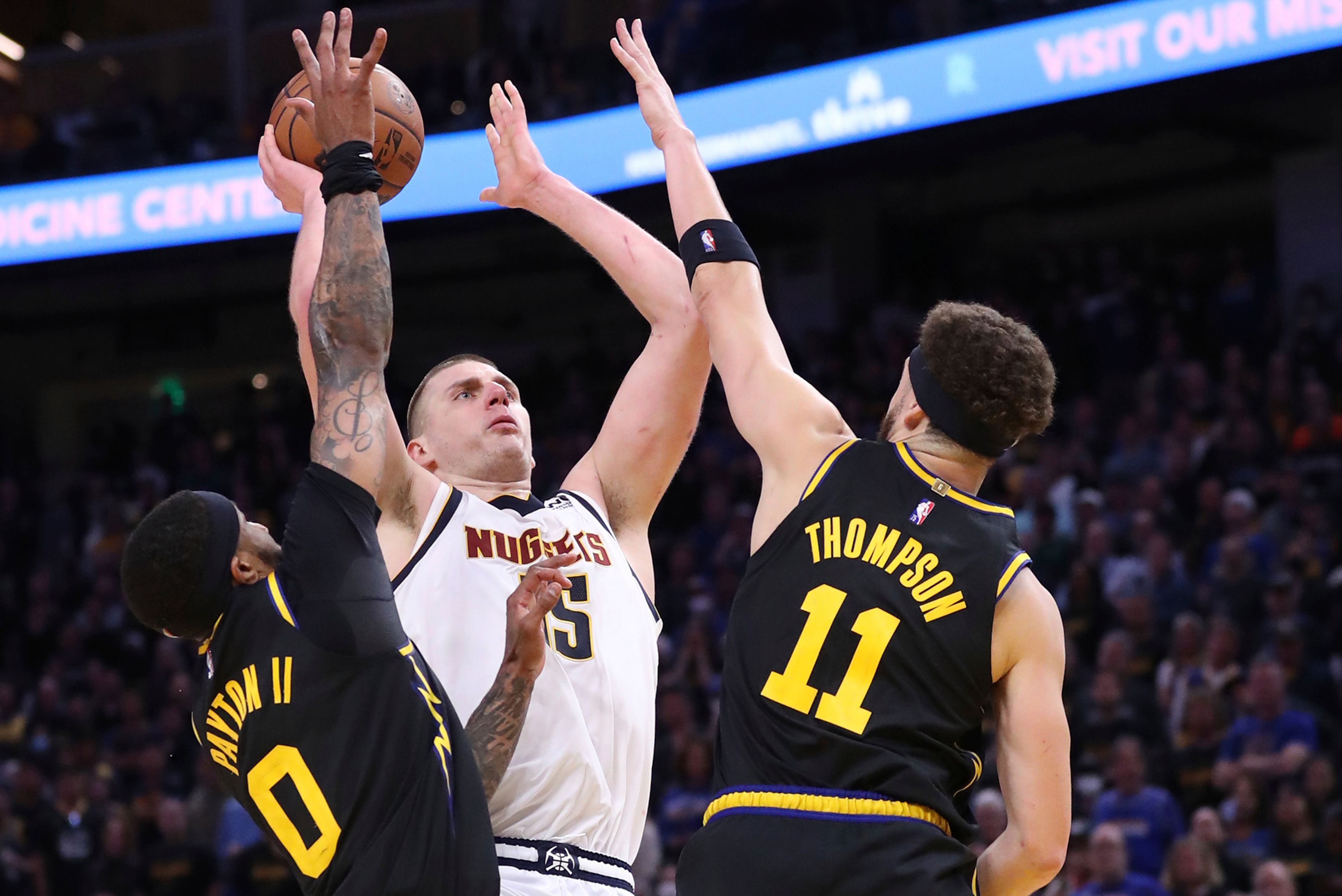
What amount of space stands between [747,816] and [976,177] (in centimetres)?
1501

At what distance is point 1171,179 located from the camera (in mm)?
16703

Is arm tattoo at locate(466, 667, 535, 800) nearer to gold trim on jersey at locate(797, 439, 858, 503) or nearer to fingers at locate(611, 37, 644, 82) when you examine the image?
gold trim on jersey at locate(797, 439, 858, 503)

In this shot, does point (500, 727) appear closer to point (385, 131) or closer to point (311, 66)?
point (311, 66)

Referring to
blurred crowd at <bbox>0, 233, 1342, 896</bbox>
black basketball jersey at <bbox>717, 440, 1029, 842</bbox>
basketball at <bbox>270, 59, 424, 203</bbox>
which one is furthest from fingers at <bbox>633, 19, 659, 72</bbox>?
blurred crowd at <bbox>0, 233, 1342, 896</bbox>

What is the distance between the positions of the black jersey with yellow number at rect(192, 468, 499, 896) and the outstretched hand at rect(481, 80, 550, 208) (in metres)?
1.41

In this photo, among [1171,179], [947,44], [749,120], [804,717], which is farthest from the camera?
[1171,179]

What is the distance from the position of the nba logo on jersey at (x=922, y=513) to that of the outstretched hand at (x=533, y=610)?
77cm

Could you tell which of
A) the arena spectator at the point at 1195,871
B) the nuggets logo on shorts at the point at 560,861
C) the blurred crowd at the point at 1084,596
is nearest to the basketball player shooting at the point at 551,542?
the nuggets logo on shorts at the point at 560,861

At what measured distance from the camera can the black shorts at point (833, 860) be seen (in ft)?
9.38

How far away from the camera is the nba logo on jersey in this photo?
303 cm

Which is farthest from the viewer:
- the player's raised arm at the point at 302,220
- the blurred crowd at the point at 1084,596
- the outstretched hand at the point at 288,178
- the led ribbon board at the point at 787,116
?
the led ribbon board at the point at 787,116

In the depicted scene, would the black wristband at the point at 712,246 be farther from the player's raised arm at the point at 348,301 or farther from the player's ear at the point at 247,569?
the player's ear at the point at 247,569

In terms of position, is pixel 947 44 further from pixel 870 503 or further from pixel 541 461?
pixel 870 503

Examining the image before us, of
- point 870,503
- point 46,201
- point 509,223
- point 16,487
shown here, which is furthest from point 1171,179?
point 870,503
